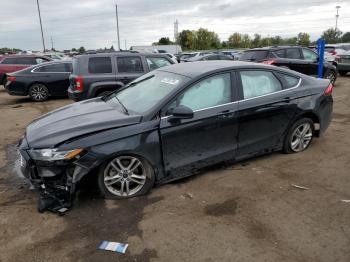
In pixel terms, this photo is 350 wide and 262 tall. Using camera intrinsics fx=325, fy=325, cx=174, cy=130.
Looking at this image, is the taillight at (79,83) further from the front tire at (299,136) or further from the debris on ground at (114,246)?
the debris on ground at (114,246)

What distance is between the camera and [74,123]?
391 centimetres

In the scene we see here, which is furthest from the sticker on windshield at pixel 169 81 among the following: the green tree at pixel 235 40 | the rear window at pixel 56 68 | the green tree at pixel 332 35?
the green tree at pixel 332 35

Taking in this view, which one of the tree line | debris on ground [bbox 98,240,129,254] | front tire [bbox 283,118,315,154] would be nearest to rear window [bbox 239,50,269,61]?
front tire [bbox 283,118,315,154]

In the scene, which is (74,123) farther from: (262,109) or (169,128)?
(262,109)

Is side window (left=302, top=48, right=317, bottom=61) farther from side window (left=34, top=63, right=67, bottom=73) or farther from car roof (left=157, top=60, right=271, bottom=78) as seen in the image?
side window (left=34, top=63, right=67, bottom=73)

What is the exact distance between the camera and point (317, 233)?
122 inches

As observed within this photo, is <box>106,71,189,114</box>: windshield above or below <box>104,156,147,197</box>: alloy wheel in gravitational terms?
above

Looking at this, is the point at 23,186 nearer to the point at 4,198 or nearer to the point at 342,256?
the point at 4,198

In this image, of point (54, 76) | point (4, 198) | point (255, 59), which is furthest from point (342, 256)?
point (54, 76)

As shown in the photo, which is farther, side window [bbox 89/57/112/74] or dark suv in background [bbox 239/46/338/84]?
dark suv in background [bbox 239/46/338/84]

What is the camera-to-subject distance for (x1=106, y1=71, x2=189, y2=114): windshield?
4.09 m

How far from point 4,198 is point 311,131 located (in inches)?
180

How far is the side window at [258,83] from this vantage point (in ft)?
14.8

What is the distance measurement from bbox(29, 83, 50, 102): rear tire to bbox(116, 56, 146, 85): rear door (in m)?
4.73
